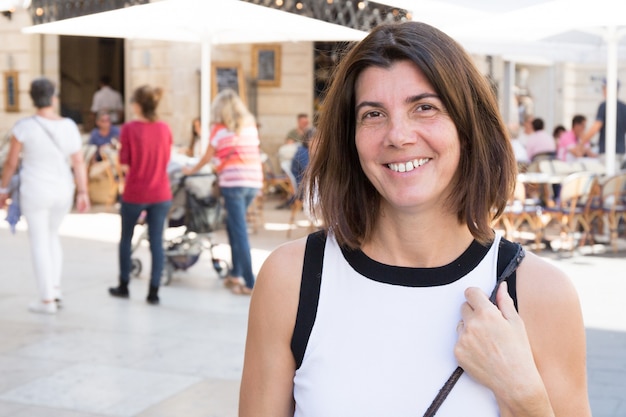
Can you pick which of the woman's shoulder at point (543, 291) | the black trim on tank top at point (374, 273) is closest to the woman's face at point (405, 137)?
the black trim on tank top at point (374, 273)

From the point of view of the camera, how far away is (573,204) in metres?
11.6

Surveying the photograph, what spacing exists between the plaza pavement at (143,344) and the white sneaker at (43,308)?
0.39ft

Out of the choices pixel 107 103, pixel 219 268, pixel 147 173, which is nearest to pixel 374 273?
pixel 147 173

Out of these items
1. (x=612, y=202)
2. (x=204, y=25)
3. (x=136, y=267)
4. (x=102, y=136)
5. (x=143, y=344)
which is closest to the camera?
(x=143, y=344)

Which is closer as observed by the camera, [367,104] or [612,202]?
[367,104]

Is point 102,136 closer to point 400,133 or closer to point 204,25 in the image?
point 204,25

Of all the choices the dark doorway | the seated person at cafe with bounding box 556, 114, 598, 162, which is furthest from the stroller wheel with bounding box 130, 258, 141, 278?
the dark doorway

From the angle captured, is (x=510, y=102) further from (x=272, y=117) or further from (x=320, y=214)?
(x=320, y=214)

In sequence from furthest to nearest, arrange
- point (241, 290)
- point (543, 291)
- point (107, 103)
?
point (107, 103) → point (241, 290) → point (543, 291)

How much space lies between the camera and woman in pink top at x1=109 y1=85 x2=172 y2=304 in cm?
822

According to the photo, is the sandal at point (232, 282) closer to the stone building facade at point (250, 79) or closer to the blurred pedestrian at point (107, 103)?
the stone building facade at point (250, 79)

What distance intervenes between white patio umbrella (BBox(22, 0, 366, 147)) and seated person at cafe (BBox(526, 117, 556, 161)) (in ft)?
17.6

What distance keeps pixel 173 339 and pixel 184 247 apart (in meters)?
2.43

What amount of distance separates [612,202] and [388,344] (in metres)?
10.7
